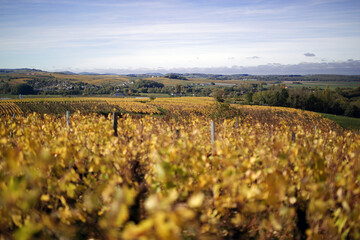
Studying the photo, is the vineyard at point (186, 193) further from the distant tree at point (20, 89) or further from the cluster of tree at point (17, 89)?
the cluster of tree at point (17, 89)

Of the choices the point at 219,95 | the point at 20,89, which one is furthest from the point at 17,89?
the point at 219,95

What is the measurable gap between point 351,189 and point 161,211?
2.63m

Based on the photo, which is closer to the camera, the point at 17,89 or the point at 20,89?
the point at 17,89

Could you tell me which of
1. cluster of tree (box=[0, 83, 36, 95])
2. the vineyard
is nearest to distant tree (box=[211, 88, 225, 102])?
the vineyard

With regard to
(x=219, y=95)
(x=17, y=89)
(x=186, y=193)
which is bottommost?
(x=186, y=193)

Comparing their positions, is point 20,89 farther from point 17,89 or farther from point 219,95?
point 219,95

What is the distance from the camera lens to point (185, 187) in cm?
323

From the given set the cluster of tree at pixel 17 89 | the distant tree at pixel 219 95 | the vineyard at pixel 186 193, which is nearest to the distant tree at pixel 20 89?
the cluster of tree at pixel 17 89

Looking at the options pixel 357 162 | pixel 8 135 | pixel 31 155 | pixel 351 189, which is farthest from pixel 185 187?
pixel 8 135

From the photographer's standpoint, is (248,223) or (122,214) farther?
(248,223)

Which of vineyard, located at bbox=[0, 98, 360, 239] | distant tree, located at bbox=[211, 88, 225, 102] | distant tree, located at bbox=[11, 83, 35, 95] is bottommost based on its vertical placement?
vineyard, located at bbox=[0, 98, 360, 239]

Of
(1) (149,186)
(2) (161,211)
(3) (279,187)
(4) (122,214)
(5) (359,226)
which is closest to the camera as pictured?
(2) (161,211)

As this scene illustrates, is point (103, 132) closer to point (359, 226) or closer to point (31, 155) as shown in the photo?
point (31, 155)

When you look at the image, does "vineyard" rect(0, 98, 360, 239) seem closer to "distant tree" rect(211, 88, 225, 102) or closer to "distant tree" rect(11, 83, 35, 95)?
"distant tree" rect(211, 88, 225, 102)
